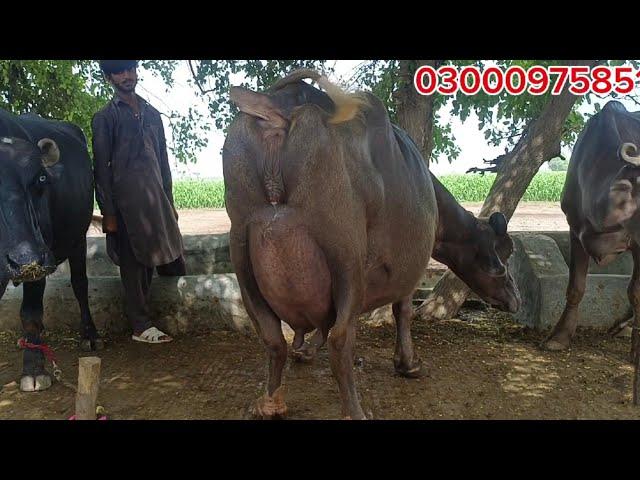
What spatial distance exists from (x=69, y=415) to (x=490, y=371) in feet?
10.4

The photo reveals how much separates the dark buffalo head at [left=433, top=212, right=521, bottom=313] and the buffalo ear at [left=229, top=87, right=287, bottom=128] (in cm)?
224

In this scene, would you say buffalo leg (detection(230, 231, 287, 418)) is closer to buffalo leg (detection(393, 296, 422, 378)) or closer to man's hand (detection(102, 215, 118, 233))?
buffalo leg (detection(393, 296, 422, 378))

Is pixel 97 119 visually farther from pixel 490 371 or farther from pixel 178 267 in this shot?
pixel 490 371

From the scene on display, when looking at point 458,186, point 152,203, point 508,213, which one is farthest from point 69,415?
point 458,186

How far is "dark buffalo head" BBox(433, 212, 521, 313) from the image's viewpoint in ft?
15.8

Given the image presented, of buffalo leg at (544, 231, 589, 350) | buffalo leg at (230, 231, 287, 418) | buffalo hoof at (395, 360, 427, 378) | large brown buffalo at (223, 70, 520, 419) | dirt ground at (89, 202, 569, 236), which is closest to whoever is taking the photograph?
large brown buffalo at (223, 70, 520, 419)

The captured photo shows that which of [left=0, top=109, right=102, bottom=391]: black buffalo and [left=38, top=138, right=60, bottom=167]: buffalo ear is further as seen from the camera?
[left=38, top=138, right=60, bottom=167]: buffalo ear

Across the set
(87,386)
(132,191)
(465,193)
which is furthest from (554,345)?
(465,193)

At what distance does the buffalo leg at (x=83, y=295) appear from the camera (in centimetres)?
518

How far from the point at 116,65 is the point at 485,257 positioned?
11.9ft

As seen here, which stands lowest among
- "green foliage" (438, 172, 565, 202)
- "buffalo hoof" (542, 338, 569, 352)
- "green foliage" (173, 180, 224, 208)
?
"green foliage" (173, 180, 224, 208)

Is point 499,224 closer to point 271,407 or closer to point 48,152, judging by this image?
point 271,407

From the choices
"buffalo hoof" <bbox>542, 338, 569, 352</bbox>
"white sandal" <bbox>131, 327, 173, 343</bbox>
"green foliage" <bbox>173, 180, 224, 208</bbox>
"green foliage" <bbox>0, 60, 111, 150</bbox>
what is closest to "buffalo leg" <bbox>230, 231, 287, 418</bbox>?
"white sandal" <bbox>131, 327, 173, 343</bbox>

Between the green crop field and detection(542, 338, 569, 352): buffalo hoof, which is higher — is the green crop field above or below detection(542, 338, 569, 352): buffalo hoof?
below
